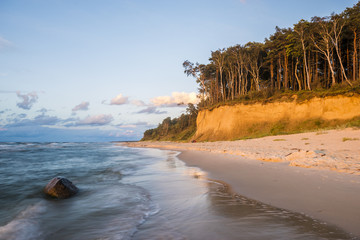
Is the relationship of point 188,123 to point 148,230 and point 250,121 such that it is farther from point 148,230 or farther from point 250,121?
point 148,230

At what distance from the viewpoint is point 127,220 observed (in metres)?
3.60

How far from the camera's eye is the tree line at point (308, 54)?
2445 cm

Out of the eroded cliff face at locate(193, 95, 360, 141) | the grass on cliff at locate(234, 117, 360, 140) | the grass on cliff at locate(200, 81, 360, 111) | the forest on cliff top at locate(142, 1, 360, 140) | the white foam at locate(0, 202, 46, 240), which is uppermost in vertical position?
the forest on cliff top at locate(142, 1, 360, 140)

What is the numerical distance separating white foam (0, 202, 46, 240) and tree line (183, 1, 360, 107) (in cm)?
2842

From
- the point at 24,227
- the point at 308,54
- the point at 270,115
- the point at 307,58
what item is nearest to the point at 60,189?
the point at 24,227

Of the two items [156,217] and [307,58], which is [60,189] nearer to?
[156,217]

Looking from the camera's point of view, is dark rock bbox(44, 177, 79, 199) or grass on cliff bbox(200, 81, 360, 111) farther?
grass on cliff bbox(200, 81, 360, 111)

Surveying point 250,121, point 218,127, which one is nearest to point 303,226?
point 250,121

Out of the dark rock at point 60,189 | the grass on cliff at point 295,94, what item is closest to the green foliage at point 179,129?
the grass on cliff at point 295,94

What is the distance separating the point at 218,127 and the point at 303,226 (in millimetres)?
30665

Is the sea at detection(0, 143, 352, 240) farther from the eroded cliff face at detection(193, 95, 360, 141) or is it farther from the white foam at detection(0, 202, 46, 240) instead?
the eroded cliff face at detection(193, 95, 360, 141)

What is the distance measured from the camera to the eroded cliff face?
21.3 meters

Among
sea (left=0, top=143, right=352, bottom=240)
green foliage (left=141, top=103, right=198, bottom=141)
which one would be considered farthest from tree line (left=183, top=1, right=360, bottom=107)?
sea (left=0, top=143, right=352, bottom=240)

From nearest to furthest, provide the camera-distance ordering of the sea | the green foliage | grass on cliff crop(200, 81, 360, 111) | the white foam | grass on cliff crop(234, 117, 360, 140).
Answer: the sea, the white foam, grass on cliff crop(234, 117, 360, 140), grass on cliff crop(200, 81, 360, 111), the green foliage
